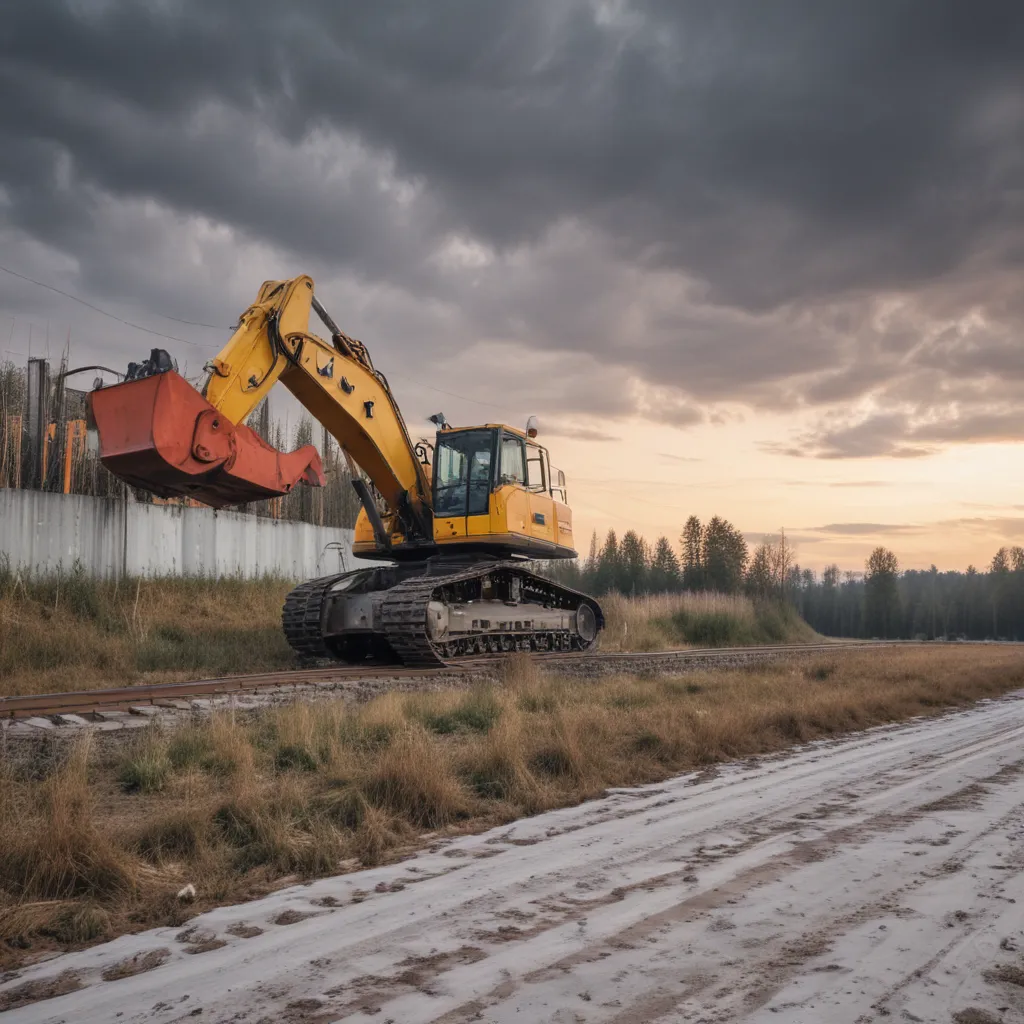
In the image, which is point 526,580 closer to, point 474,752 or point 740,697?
point 740,697

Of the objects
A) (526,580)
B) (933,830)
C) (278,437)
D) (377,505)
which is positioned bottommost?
(933,830)

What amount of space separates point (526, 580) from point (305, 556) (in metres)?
9.53

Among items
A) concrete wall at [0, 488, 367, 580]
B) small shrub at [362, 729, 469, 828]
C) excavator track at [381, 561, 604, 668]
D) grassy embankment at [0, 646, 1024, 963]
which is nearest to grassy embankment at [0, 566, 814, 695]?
concrete wall at [0, 488, 367, 580]

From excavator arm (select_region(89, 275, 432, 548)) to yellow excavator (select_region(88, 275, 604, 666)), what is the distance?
0.02 meters

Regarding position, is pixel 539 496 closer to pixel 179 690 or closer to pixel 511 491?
pixel 511 491

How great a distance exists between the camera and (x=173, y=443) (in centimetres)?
930

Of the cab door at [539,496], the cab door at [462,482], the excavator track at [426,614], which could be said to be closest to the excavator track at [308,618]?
the excavator track at [426,614]

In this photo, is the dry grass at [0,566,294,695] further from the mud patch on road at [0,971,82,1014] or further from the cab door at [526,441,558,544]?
the mud patch on road at [0,971,82,1014]

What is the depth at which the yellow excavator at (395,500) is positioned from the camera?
11.3m

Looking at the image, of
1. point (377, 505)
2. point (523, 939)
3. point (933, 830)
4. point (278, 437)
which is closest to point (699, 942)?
point (523, 939)

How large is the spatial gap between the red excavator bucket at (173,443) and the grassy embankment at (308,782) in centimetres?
275

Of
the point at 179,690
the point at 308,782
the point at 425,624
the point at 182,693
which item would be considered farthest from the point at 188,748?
the point at 425,624

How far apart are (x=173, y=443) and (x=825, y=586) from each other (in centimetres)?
14991

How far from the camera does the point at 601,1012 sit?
3.00m
